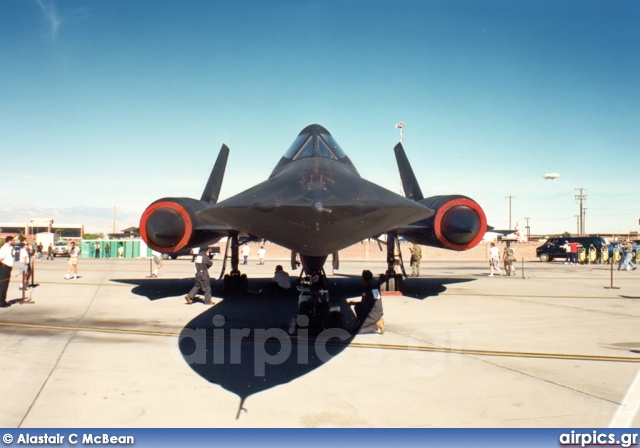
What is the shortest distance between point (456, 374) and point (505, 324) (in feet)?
12.3

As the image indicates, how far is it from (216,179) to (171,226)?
120 inches

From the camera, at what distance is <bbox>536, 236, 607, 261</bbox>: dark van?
36438mm

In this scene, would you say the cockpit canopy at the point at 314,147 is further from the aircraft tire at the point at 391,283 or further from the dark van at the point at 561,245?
the dark van at the point at 561,245

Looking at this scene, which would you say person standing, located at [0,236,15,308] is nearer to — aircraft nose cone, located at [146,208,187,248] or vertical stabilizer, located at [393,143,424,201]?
aircraft nose cone, located at [146,208,187,248]

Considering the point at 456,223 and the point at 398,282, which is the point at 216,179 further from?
the point at 456,223

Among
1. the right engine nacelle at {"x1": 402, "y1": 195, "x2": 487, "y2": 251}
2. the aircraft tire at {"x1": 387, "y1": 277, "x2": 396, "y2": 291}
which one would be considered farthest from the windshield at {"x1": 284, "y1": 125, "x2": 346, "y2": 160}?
the aircraft tire at {"x1": 387, "y1": 277, "x2": 396, "y2": 291}

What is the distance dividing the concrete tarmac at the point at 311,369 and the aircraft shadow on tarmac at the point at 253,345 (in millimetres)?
29

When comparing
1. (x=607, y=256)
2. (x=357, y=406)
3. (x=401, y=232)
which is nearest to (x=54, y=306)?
(x=401, y=232)

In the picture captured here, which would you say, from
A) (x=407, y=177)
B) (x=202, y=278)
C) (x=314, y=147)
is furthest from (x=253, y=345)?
(x=407, y=177)

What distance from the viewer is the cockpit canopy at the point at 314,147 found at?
25.0ft

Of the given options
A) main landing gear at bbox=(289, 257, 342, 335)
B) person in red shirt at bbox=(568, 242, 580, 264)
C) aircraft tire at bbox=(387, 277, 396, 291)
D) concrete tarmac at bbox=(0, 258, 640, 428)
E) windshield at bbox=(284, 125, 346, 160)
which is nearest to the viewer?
concrete tarmac at bbox=(0, 258, 640, 428)

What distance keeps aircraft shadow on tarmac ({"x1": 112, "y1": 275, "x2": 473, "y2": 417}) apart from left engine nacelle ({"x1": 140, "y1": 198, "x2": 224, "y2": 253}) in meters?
1.65

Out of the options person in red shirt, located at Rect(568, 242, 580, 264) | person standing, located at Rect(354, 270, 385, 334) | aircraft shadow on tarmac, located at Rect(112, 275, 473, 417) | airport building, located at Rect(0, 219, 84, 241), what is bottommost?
aircraft shadow on tarmac, located at Rect(112, 275, 473, 417)

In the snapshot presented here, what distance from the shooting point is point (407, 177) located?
42.1ft
